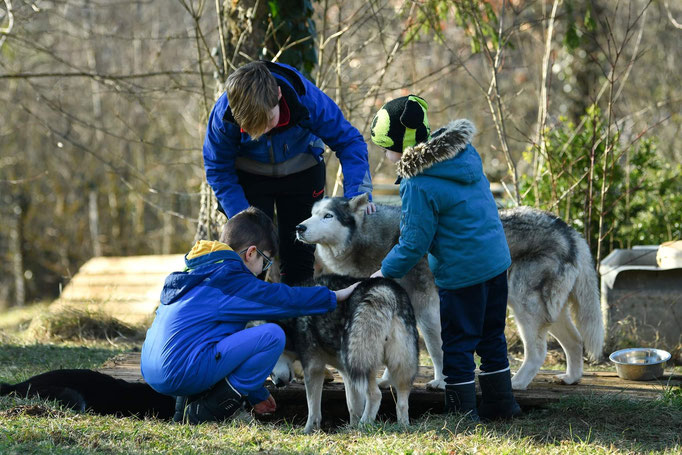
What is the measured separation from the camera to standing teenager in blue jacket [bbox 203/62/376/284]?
443cm

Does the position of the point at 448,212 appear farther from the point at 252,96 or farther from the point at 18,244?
the point at 18,244

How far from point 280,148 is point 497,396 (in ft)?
7.29

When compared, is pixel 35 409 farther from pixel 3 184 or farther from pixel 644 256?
pixel 3 184

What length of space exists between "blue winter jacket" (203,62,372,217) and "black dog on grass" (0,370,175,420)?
4.51 feet

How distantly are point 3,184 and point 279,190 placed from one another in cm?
1071

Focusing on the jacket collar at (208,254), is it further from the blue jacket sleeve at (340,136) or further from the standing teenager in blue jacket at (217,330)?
the blue jacket sleeve at (340,136)

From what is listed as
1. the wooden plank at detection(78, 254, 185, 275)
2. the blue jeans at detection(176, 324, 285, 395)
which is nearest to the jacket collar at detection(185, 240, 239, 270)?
the blue jeans at detection(176, 324, 285, 395)

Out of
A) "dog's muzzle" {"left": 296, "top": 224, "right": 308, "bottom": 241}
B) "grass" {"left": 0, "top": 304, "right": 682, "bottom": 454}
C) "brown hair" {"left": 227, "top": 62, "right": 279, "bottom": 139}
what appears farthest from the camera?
"dog's muzzle" {"left": 296, "top": 224, "right": 308, "bottom": 241}

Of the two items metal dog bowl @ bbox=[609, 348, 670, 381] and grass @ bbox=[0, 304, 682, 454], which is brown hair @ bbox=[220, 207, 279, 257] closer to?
grass @ bbox=[0, 304, 682, 454]

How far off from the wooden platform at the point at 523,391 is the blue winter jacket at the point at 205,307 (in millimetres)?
1117

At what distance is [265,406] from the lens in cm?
474

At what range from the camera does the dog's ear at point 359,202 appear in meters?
5.13

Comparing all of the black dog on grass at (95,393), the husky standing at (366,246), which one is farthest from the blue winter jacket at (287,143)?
the black dog on grass at (95,393)

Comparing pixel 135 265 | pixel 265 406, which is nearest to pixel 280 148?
pixel 265 406
